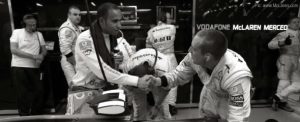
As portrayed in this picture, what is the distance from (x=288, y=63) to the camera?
4.14 metres

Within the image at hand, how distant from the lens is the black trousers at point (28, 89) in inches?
144

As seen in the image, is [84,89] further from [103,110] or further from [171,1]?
[171,1]

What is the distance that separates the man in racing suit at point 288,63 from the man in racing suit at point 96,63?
3147 mm

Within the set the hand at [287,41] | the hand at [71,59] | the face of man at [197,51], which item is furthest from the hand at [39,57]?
the hand at [287,41]

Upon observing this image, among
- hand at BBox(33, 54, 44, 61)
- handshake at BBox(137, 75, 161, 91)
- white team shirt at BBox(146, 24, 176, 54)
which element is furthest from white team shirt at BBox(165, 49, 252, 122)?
hand at BBox(33, 54, 44, 61)

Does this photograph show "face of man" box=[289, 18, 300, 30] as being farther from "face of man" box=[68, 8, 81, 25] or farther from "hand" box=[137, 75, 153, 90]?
"face of man" box=[68, 8, 81, 25]

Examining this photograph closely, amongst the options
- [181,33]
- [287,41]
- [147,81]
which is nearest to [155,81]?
[147,81]

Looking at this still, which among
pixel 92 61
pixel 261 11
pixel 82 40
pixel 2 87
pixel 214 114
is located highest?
pixel 261 11

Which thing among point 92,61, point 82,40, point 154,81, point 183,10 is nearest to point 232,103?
point 154,81

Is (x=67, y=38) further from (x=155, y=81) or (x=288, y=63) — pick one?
(x=288, y=63)

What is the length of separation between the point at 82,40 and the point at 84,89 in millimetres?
394

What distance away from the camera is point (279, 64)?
167 inches

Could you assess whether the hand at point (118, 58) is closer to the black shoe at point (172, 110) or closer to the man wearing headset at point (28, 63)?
the black shoe at point (172, 110)

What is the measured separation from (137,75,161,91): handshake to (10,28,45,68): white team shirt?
7.97 feet
